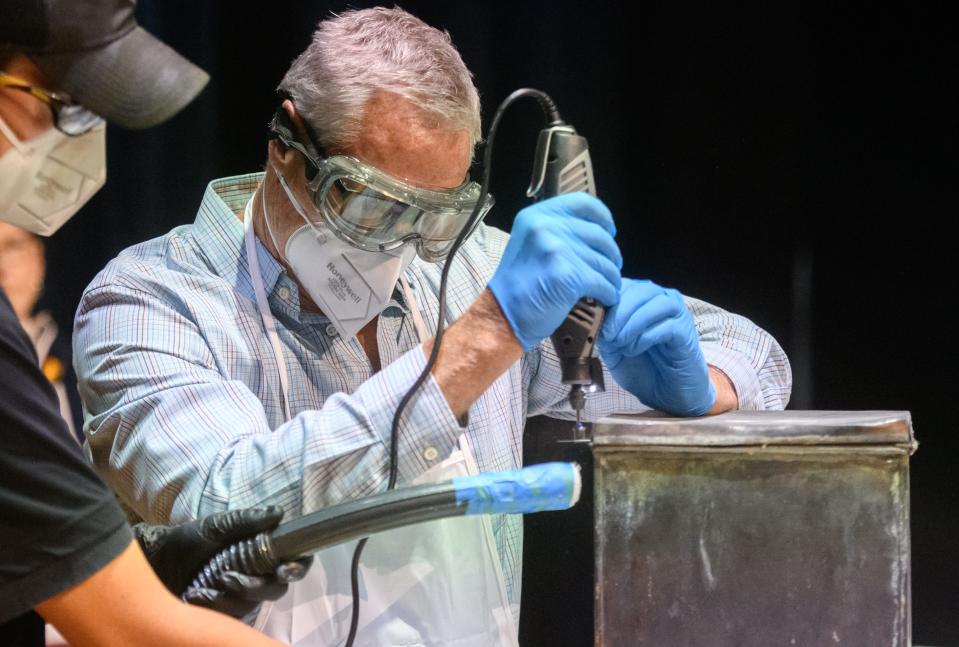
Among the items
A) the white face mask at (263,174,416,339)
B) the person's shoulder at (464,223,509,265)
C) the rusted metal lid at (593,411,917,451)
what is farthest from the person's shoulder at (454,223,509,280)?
the rusted metal lid at (593,411,917,451)

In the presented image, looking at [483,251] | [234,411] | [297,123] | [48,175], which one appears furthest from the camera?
[483,251]

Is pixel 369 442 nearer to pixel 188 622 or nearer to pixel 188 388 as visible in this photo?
pixel 188 388

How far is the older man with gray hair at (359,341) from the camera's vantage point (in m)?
1.08

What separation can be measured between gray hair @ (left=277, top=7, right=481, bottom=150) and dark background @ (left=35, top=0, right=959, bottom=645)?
41 centimetres

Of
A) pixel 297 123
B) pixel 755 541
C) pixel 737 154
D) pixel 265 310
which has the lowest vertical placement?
pixel 755 541

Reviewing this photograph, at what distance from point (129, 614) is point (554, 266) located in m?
0.52

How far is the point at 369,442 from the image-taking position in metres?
1.06

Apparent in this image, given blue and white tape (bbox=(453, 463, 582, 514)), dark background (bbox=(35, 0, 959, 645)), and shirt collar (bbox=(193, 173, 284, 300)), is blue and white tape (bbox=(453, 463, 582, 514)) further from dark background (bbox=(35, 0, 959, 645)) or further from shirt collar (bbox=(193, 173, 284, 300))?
dark background (bbox=(35, 0, 959, 645))

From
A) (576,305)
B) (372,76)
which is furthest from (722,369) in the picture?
(372,76)

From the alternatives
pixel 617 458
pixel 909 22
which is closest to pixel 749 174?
pixel 909 22

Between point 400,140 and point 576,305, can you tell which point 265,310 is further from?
point 576,305

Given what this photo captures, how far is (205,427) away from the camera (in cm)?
114

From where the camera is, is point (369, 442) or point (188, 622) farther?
point (369, 442)

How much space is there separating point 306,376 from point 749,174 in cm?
80
